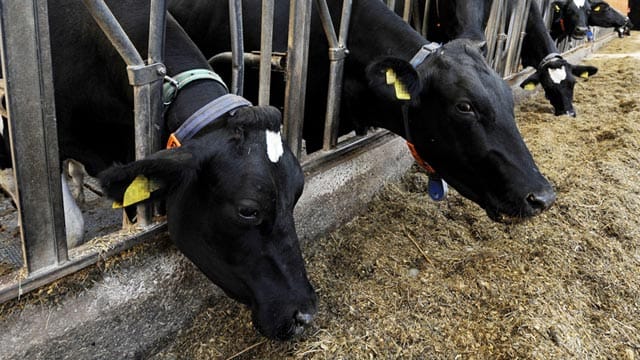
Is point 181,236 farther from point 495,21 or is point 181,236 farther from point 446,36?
point 495,21

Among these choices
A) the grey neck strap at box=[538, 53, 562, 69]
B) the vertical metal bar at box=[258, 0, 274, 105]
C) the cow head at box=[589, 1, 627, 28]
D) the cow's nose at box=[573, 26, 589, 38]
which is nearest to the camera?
the vertical metal bar at box=[258, 0, 274, 105]

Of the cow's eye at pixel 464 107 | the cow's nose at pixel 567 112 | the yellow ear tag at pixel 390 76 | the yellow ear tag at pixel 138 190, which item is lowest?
the cow's nose at pixel 567 112

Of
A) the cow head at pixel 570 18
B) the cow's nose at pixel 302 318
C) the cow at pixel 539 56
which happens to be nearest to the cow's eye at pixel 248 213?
the cow's nose at pixel 302 318

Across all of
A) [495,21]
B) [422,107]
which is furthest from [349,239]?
[495,21]

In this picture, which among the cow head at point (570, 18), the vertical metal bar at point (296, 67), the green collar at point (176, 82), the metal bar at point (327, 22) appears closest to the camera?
the green collar at point (176, 82)

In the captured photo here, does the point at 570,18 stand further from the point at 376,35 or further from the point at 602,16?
the point at 376,35

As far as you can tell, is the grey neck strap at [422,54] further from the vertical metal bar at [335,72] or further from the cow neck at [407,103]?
the vertical metal bar at [335,72]

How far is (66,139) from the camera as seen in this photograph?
279 cm

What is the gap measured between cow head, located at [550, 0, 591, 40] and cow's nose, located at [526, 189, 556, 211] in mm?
7996

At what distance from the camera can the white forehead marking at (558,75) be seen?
274 inches

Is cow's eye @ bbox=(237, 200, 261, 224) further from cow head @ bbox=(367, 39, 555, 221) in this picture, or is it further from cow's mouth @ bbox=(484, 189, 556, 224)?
cow's mouth @ bbox=(484, 189, 556, 224)

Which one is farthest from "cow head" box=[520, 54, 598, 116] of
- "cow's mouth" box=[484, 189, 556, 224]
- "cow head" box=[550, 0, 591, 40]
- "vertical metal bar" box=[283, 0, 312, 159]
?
"vertical metal bar" box=[283, 0, 312, 159]

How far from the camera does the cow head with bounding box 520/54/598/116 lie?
6883mm

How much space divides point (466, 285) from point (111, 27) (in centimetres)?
218
